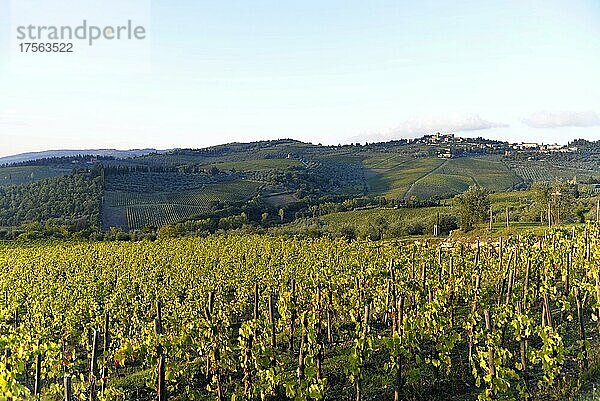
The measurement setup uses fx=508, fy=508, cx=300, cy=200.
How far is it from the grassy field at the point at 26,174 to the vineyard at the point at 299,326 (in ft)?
246

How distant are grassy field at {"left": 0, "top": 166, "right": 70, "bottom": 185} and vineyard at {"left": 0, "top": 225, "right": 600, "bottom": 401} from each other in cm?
7500

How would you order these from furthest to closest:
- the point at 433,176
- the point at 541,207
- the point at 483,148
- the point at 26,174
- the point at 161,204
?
the point at 483,148 → the point at 433,176 → the point at 26,174 → the point at 161,204 → the point at 541,207

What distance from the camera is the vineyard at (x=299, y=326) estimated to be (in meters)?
8.90

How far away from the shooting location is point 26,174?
95.0m

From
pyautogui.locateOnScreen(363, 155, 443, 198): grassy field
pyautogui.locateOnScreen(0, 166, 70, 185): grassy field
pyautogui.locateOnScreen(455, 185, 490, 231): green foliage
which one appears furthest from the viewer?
pyautogui.locateOnScreen(363, 155, 443, 198): grassy field

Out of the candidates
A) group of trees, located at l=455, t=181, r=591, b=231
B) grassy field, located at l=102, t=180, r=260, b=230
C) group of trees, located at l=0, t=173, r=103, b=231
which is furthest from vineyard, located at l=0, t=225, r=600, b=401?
grassy field, located at l=102, t=180, r=260, b=230

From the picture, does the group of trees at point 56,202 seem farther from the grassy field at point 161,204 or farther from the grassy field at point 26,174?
the grassy field at point 26,174

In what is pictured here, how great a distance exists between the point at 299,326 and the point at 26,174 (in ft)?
310

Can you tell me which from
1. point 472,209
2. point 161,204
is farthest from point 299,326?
point 161,204

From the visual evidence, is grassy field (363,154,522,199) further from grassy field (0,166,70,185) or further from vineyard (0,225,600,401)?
vineyard (0,225,600,401)

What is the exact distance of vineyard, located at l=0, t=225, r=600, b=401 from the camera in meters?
8.90

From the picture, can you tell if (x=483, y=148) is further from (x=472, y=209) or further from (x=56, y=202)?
(x=56, y=202)

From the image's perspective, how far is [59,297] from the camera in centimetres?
1521

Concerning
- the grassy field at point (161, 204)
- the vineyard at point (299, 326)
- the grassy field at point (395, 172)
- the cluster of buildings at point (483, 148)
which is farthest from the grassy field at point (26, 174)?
the cluster of buildings at point (483, 148)
